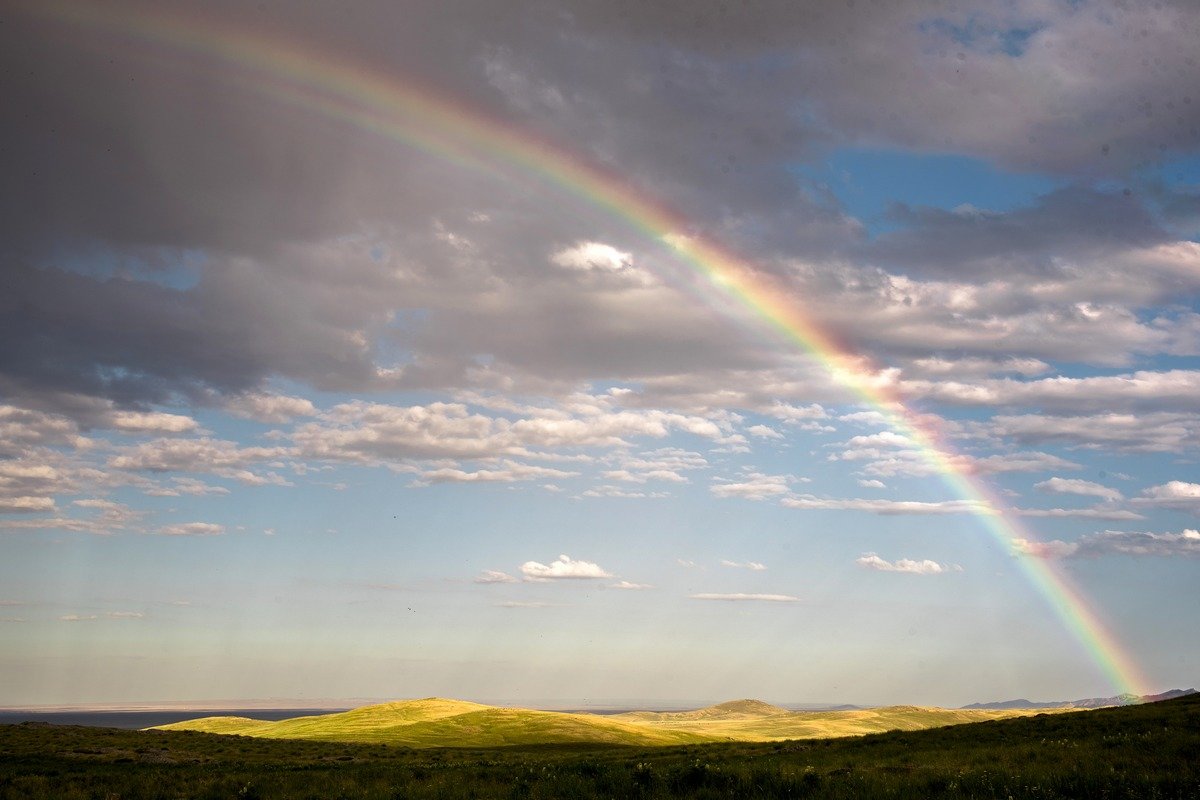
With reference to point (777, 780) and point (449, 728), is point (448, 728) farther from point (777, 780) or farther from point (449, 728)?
point (777, 780)

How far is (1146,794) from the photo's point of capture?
15.8 m

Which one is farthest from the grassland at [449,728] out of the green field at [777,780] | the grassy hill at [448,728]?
the green field at [777,780]

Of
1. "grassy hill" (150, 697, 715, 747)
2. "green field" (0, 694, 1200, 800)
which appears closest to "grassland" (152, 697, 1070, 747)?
"grassy hill" (150, 697, 715, 747)

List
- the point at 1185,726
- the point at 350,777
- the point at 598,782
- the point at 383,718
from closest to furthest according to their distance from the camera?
1. the point at 598,782
2. the point at 350,777
3. the point at 1185,726
4. the point at 383,718

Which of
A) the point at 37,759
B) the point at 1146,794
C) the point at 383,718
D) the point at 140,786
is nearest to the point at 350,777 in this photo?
the point at 140,786

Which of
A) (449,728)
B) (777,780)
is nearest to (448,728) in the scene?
(449,728)

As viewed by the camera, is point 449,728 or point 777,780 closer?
point 777,780

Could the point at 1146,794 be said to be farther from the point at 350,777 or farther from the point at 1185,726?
the point at 1185,726

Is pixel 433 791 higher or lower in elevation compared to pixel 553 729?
higher

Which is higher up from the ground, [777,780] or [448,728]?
[777,780]

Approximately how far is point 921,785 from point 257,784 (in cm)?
1579

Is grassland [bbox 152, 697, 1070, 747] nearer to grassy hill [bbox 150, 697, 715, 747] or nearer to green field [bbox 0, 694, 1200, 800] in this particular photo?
grassy hill [bbox 150, 697, 715, 747]

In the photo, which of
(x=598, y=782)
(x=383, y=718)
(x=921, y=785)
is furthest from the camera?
(x=383, y=718)

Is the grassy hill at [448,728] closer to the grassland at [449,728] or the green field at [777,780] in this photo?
the grassland at [449,728]
